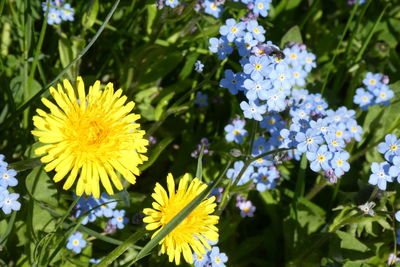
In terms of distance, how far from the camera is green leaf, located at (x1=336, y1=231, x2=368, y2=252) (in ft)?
12.3

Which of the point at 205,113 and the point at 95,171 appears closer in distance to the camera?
the point at 95,171

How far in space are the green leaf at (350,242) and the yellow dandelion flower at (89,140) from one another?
5.38ft

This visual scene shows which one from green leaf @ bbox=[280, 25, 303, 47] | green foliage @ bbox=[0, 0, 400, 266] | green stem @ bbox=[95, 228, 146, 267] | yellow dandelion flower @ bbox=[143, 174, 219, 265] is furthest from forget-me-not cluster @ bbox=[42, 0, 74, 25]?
green stem @ bbox=[95, 228, 146, 267]

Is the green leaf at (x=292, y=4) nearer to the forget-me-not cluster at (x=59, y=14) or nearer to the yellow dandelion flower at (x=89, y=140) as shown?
the forget-me-not cluster at (x=59, y=14)

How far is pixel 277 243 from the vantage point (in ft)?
14.3

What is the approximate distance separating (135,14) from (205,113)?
1.00 meters

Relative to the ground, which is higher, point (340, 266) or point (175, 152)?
point (175, 152)

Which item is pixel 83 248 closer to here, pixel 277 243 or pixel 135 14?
pixel 277 243

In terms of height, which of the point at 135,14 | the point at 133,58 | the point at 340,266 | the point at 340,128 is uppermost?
the point at 135,14

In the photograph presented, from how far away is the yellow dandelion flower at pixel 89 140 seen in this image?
2686 millimetres

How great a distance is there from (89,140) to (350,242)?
203cm

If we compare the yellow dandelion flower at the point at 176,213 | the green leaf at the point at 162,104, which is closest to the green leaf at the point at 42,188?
the yellow dandelion flower at the point at 176,213

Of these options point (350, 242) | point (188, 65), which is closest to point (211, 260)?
point (350, 242)

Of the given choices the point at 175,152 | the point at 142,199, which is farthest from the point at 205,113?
the point at 142,199
